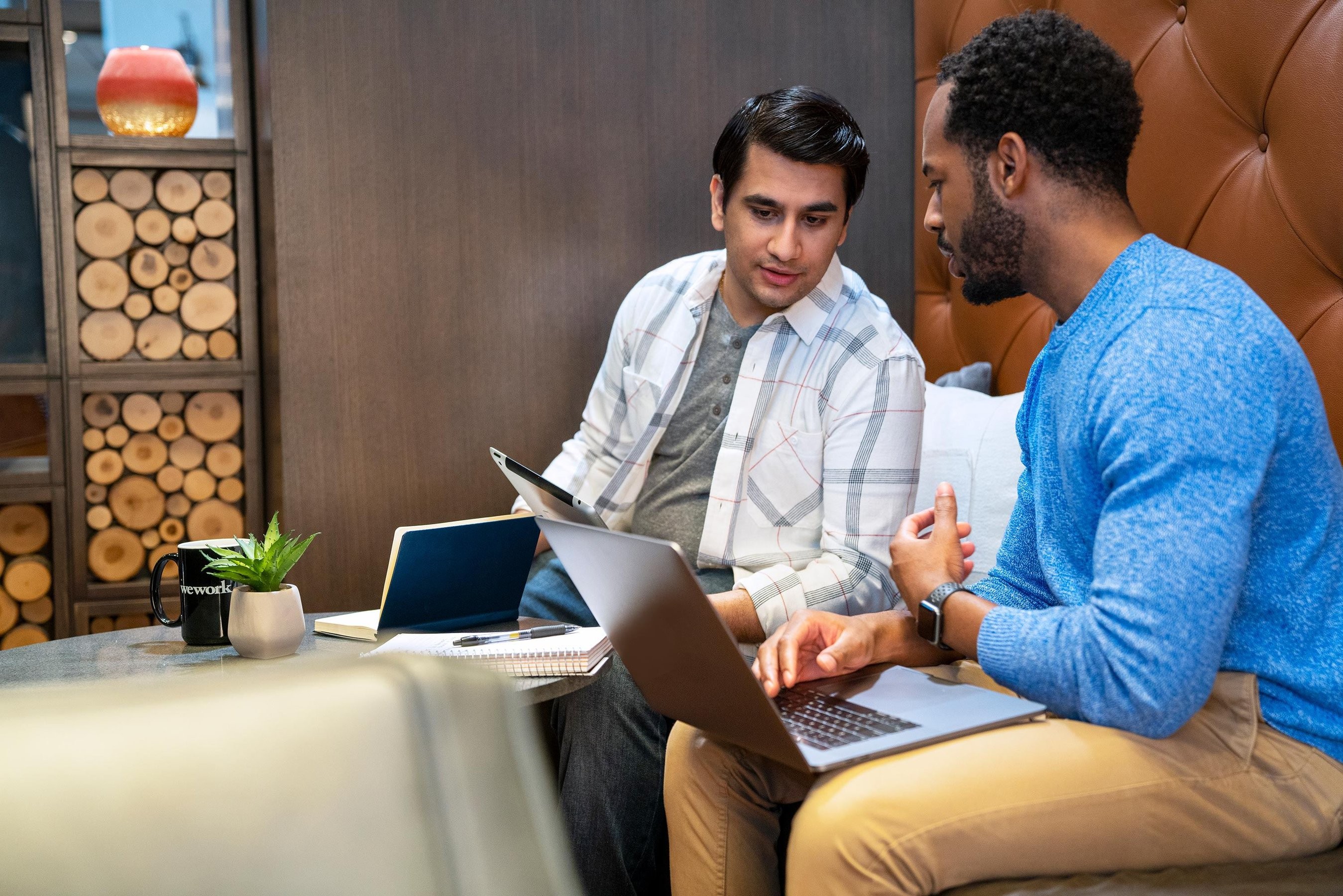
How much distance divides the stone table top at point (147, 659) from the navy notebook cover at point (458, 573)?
2.0 inches

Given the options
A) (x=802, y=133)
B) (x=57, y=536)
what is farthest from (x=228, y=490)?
(x=802, y=133)

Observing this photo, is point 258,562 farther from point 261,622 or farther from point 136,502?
point 136,502

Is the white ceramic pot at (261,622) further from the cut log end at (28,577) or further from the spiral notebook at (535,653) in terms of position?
the cut log end at (28,577)

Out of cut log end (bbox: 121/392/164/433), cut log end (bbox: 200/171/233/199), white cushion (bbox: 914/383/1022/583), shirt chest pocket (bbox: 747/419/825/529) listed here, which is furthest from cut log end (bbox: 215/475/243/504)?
white cushion (bbox: 914/383/1022/583)

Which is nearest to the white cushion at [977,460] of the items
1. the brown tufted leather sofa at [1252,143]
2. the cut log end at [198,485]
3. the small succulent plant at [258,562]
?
the brown tufted leather sofa at [1252,143]

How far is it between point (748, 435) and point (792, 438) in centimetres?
7

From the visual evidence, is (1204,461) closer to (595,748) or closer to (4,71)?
(595,748)

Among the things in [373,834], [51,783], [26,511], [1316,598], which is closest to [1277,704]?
[1316,598]

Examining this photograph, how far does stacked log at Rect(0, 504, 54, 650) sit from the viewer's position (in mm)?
2555

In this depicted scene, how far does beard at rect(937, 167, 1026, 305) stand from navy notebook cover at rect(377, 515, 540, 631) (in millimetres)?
684

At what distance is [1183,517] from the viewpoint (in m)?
0.92

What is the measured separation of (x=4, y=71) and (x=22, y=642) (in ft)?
4.44

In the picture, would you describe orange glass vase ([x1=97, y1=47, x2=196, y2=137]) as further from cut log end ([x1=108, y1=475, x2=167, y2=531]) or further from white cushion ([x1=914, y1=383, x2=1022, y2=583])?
white cushion ([x1=914, y1=383, x2=1022, y2=583])

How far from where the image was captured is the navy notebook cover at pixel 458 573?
143cm
